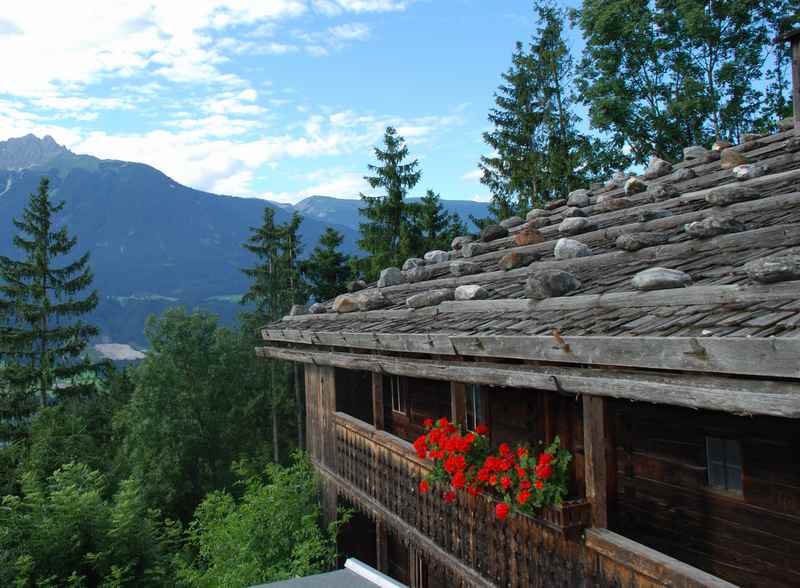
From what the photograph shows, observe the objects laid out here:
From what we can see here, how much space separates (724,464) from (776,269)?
252 centimetres

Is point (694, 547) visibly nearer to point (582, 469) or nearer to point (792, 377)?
point (582, 469)

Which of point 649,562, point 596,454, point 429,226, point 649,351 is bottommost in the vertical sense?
point 649,562

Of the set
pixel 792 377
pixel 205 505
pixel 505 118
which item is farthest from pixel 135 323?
pixel 792 377

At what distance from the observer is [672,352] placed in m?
3.11

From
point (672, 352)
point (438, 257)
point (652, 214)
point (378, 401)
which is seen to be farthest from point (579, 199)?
point (672, 352)

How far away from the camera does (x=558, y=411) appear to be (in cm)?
614

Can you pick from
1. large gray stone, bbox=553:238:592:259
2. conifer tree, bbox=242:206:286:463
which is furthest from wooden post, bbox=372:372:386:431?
conifer tree, bbox=242:206:286:463

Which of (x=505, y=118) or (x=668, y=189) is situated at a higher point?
(x=505, y=118)

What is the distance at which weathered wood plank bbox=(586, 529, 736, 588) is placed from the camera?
11.9 feet

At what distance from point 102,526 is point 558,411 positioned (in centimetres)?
702

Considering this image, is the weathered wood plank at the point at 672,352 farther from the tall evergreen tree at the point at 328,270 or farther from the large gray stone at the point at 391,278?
the tall evergreen tree at the point at 328,270

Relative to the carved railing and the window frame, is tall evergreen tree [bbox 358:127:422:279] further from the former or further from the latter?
the window frame

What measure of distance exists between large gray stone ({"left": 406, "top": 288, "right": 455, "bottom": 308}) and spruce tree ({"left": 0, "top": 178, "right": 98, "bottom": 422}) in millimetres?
28384

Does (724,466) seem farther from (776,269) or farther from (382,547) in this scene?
(382,547)
